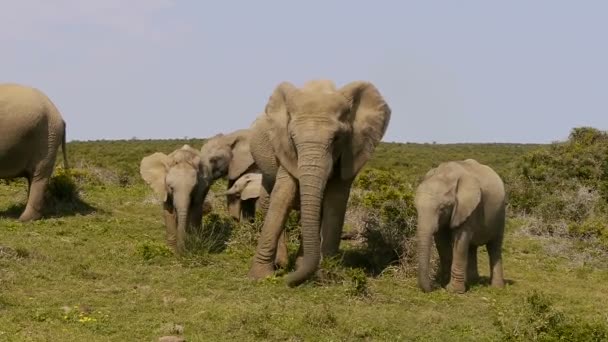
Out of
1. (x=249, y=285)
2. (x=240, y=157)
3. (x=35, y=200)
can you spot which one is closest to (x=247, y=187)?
(x=240, y=157)

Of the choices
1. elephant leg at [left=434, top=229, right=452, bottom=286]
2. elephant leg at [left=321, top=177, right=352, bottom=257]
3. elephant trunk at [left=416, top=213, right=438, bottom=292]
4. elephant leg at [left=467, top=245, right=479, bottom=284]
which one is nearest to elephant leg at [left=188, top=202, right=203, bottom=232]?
elephant leg at [left=321, top=177, right=352, bottom=257]

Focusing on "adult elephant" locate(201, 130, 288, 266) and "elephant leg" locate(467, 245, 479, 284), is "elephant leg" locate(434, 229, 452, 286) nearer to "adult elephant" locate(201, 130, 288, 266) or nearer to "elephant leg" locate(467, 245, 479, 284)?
"elephant leg" locate(467, 245, 479, 284)

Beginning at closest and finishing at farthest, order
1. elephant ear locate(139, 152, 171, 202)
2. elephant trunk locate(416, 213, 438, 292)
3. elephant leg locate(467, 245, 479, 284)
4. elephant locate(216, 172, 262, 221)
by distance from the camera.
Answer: elephant trunk locate(416, 213, 438, 292) → elephant leg locate(467, 245, 479, 284) → elephant ear locate(139, 152, 171, 202) → elephant locate(216, 172, 262, 221)

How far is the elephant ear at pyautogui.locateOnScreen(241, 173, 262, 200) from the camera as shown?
54.4 feet

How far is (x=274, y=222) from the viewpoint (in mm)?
11953

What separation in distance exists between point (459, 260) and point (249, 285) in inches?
118

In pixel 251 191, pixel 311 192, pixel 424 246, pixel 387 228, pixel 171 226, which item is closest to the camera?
pixel 311 192

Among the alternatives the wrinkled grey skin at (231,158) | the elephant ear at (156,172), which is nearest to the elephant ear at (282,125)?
the elephant ear at (156,172)

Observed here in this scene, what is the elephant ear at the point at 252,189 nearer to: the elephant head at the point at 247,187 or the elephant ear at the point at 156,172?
the elephant head at the point at 247,187

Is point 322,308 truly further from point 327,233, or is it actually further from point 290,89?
point 290,89

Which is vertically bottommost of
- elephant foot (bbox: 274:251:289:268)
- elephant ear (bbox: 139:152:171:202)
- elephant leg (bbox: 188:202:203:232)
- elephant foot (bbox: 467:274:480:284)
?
elephant foot (bbox: 467:274:480:284)

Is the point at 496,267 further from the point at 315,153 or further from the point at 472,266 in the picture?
the point at 315,153

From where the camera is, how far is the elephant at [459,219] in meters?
11.6

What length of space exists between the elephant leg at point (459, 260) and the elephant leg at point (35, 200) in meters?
8.58
